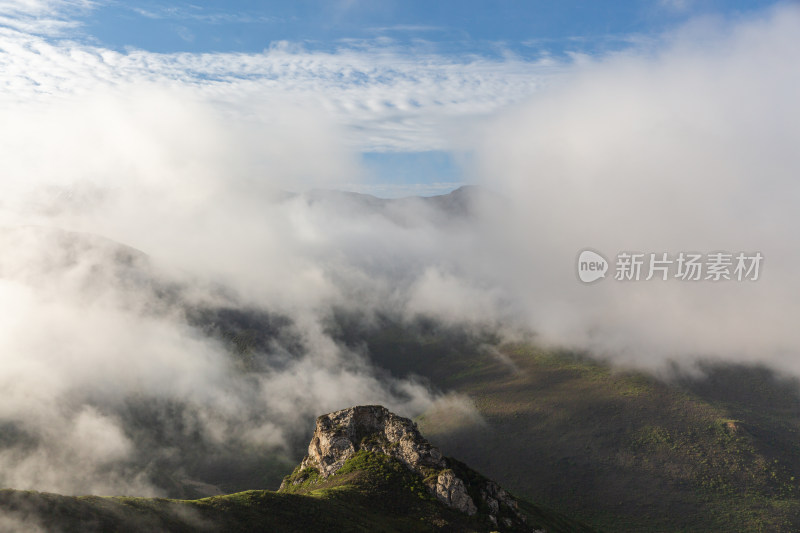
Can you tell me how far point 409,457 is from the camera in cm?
11700

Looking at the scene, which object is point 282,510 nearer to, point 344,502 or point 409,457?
point 344,502

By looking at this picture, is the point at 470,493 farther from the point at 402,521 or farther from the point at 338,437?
the point at 338,437

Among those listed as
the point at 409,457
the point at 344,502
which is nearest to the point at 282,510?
the point at 344,502

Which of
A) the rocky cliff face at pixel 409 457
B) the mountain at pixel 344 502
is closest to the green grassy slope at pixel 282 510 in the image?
the mountain at pixel 344 502

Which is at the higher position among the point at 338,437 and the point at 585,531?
the point at 338,437

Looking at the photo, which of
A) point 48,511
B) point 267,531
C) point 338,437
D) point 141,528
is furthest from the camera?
point 338,437

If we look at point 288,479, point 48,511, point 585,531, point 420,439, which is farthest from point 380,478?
point 585,531

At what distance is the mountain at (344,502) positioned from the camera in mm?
65812

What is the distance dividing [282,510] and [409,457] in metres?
38.2

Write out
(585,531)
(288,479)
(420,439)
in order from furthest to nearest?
1. (585,531)
2. (288,479)
3. (420,439)

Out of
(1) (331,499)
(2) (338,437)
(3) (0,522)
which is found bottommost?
(3) (0,522)

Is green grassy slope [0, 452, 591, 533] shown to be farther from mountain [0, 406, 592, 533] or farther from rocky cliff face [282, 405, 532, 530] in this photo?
rocky cliff face [282, 405, 532, 530]

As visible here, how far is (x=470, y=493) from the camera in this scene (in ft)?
357

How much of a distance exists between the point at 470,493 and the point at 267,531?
47119mm
